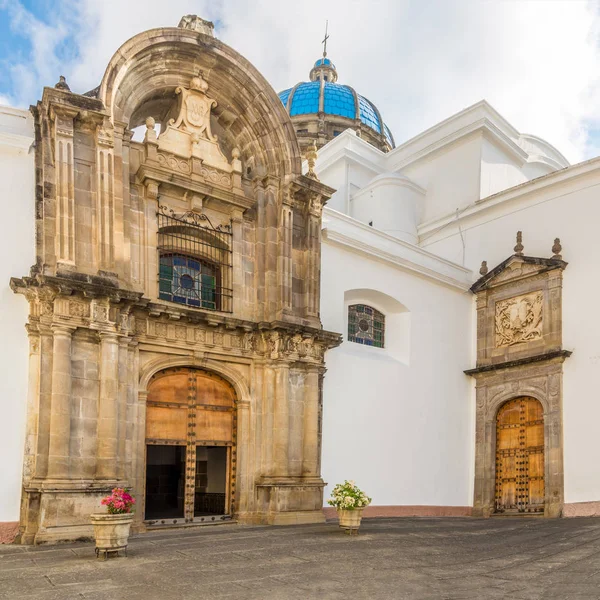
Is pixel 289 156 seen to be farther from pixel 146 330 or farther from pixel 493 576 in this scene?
pixel 493 576

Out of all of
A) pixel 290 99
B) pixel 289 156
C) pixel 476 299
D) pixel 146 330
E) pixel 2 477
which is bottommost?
pixel 2 477

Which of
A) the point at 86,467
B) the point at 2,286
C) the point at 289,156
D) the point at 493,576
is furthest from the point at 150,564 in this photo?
the point at 289,156

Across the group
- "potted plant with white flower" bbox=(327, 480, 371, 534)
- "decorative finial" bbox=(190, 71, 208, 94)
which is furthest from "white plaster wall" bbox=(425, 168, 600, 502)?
"decorative finial" bbox=(190, 71, 208, 94)

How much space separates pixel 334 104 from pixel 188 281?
2269 cm

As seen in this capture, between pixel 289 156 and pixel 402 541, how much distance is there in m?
8.43

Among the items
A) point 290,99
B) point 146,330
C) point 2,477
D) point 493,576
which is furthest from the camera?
point 290,99

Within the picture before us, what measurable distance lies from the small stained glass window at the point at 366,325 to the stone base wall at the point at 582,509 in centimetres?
586

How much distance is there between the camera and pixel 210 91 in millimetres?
14062

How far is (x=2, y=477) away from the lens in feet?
33.4

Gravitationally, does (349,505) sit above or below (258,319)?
below

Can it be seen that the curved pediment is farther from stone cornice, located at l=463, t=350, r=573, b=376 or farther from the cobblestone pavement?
the cobblestone pavement

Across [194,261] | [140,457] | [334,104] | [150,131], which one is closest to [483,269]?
[194,261]

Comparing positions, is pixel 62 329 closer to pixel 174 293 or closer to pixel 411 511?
pixel 174 293

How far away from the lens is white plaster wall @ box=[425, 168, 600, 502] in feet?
49.6
